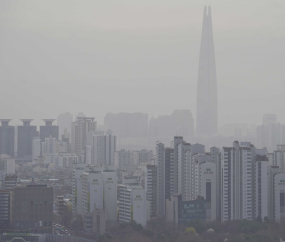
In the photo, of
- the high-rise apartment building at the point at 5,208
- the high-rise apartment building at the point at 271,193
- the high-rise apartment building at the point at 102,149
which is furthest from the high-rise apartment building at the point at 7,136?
the high-rise apartment building at the point at 271,193

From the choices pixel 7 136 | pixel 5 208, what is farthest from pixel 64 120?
pixel 5 208

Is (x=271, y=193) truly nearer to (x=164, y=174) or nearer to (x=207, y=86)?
(x=164, y=174)

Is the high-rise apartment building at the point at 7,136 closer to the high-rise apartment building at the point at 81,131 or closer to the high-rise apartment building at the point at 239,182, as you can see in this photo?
the high-rise apartment building at the point at 81,131

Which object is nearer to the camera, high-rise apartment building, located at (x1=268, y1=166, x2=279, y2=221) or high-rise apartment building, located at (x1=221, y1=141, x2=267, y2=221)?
high-rise apartment building, located at (x1=221, y1=141, x2=267, y2=221)

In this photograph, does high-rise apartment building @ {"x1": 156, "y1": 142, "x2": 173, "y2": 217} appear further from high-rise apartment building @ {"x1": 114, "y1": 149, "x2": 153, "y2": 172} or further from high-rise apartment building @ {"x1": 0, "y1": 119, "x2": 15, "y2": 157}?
high-rise apartment building @ {"x1": 0, "y1": 119, "x2": 15, "y2": 157}

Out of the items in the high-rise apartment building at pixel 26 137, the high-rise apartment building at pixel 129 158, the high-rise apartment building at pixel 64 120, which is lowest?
the high-rise apartment building at pixel 129 158

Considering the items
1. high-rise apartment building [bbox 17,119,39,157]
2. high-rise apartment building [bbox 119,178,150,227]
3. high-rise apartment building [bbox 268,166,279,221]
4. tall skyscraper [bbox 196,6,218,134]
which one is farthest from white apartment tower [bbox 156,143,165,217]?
tall skyscraper [bbox 196,6,218,134]

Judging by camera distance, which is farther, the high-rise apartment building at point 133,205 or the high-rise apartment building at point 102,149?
the high-rise apartment building at point 102,149
